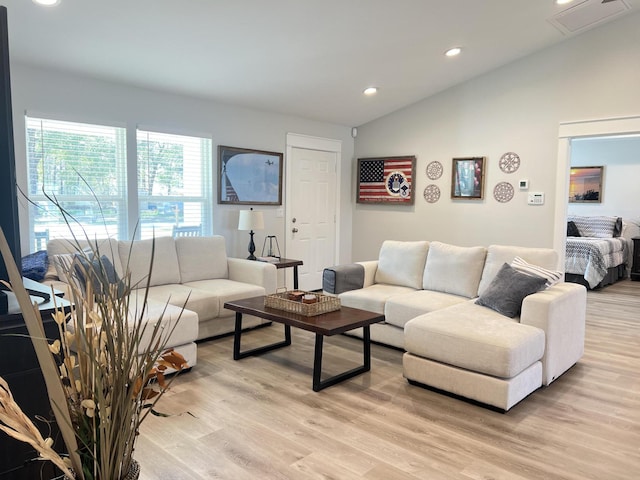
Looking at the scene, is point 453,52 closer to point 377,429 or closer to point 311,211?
point 311,211

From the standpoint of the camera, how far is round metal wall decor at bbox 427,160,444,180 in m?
6.01

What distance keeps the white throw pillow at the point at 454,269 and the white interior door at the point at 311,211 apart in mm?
2171

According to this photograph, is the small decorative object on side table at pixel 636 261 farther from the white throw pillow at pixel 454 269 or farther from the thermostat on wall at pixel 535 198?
the white throw pillow at pixel 454 269

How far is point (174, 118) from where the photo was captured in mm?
4773

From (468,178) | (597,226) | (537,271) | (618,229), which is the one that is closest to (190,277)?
(537,271)

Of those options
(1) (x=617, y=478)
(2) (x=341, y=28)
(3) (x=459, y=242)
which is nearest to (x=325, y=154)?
(3) (x=459, y=242)

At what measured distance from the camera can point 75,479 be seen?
84 cm

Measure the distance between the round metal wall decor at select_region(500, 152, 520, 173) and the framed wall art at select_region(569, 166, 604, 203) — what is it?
11.7ft

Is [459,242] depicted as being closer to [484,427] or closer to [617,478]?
[484,427]

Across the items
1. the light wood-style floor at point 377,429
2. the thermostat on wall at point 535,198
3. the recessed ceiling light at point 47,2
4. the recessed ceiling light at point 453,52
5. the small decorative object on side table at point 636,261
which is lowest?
the light wood-style floor at point 377,429

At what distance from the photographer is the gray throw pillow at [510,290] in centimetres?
337

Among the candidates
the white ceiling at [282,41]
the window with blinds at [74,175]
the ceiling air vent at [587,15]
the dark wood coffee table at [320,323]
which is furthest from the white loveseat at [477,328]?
the ceiling air vent at [587,15]

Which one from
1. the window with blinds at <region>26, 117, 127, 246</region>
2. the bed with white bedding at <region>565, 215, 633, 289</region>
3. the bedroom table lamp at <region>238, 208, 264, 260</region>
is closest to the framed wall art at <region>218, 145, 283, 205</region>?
the bedroom table lamp at <region>238, 208, 264, 260</region>

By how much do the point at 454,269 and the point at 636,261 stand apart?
5.24 m
